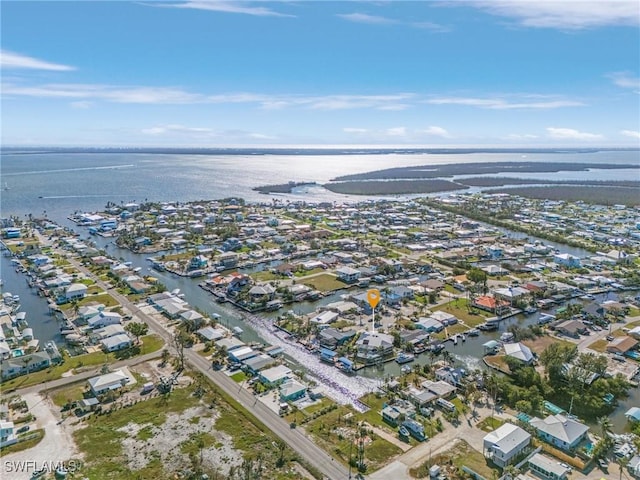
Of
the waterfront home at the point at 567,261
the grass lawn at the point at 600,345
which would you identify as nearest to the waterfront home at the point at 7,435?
the grass lawn at the point at 600,345

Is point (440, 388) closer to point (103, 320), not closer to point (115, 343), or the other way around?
point (115, 343)

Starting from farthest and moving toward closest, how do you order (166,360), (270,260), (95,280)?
(270,260)
(95,280)
(166,360)

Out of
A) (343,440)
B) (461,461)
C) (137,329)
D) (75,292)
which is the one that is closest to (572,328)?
(461,461)

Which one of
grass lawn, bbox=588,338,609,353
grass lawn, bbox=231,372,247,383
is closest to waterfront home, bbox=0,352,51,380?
grass lawn, bbox=231,372,247,383

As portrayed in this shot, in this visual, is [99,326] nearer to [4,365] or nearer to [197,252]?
[4,365]

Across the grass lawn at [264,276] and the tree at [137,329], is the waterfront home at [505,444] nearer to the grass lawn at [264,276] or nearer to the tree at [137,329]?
the tree at [137,329]

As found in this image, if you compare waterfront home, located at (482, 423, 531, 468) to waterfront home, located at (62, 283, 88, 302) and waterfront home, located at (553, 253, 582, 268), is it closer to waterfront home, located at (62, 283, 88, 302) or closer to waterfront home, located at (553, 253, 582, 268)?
waterfront home, located at (553, 253, 582, 268)

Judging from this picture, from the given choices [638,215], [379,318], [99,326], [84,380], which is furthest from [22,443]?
[638,215]
